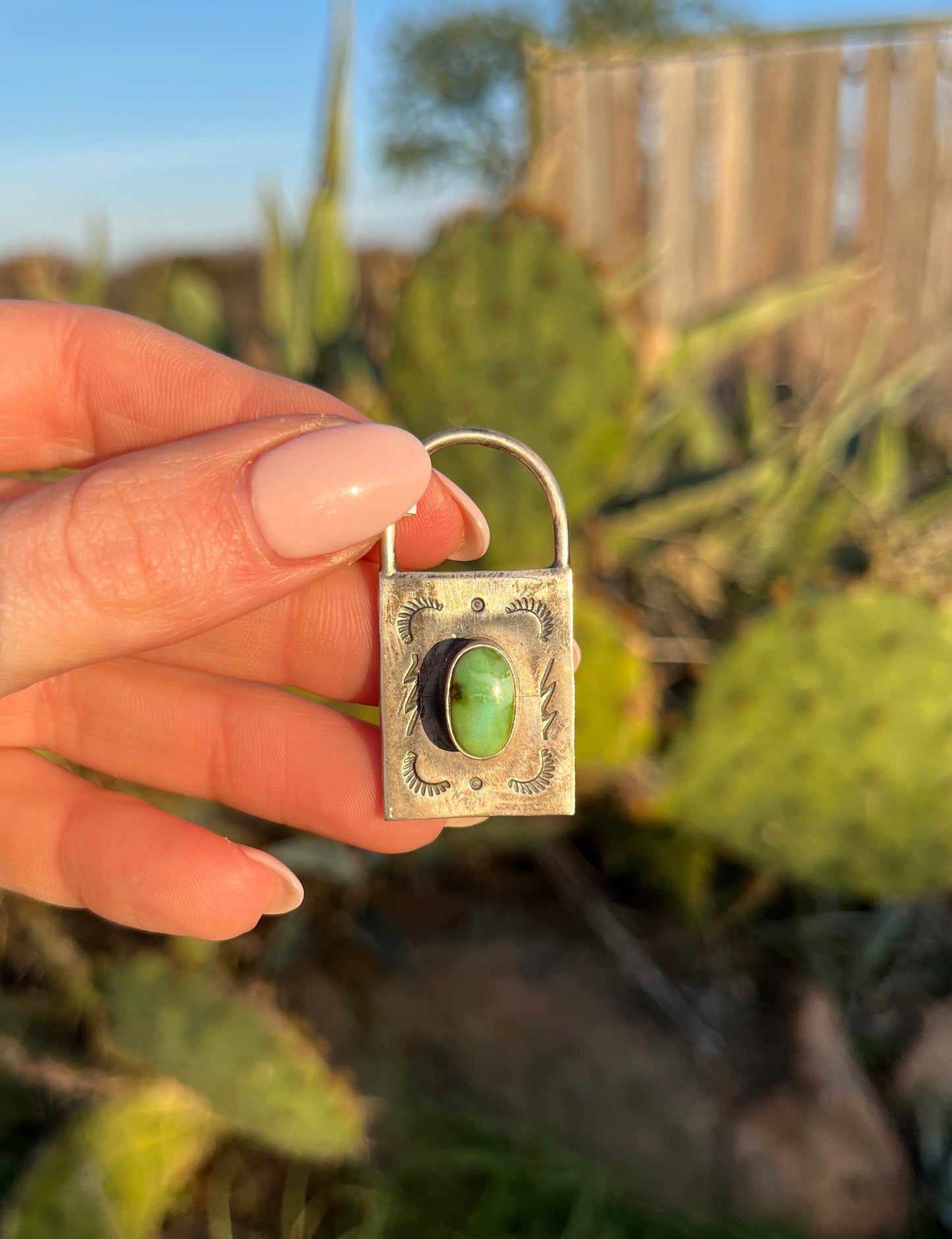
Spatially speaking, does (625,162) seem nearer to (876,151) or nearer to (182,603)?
(876,151)

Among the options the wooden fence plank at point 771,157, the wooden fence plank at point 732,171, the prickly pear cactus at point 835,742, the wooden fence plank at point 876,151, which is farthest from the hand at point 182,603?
the wooden fence plank at point 876,151

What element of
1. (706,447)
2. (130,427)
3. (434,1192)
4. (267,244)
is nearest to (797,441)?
(706,447)

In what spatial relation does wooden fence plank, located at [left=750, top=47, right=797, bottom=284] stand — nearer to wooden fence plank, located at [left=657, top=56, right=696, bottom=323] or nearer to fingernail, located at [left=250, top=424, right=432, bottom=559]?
wooden fence plank, located at [left=657, top=56, right=696, bottom=323]

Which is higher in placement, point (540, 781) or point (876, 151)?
point (876, 151)

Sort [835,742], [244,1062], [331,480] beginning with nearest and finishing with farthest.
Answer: [331,480] → [244,1062] → [835,742]

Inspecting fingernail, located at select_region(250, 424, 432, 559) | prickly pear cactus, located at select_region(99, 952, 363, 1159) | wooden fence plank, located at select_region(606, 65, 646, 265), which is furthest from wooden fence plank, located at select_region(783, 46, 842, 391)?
fingernail, located at select_region(250, 424, 432, 559)

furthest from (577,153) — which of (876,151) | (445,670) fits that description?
(445,670)
